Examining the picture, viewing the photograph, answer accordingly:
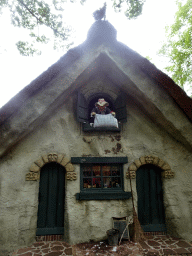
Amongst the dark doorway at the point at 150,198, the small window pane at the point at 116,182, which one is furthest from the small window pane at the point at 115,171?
the dark doorway at the point at 150,198

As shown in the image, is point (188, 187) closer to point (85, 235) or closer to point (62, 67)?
point (85, 235)

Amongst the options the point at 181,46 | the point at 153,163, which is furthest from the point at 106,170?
the point at 181,46

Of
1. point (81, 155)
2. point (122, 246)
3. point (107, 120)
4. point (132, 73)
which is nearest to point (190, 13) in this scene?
point (132, 73)

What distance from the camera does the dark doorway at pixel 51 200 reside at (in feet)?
14.4

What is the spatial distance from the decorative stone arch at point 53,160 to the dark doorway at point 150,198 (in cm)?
209

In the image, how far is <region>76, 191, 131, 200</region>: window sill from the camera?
4.38 metres

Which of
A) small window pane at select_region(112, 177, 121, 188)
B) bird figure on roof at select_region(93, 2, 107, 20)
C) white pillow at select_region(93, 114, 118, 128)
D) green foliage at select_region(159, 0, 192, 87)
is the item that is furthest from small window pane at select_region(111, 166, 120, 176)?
green foliage at select_region(159, 0, 192, 87)

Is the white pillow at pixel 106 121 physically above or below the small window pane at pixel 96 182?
above

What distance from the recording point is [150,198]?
15.8ft

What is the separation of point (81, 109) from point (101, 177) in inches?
86.2

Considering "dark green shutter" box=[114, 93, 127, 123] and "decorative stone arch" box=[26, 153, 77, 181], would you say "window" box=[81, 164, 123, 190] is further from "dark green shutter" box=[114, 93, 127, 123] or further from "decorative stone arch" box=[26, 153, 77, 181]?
"dark green shutter" box=[114, 93, 127, 123]

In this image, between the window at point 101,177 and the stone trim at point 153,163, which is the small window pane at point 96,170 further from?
the stone trim at point 153,163

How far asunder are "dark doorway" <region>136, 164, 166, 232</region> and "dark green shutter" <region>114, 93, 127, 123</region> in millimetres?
1683

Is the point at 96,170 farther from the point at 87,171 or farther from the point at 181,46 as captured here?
the point at 181,46
